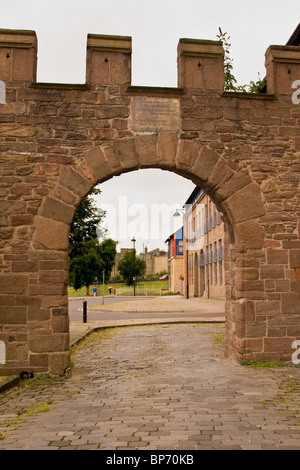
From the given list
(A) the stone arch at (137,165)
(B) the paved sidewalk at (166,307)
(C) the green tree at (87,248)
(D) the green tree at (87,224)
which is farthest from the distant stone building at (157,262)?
(A) the stone arch at (137,165)

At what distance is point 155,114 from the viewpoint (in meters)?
7.70

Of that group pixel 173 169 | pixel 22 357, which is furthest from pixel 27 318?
pixel 173 169

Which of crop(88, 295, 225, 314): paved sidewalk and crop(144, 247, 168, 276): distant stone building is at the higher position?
crop(144, 247, 168, 276): distant stone building

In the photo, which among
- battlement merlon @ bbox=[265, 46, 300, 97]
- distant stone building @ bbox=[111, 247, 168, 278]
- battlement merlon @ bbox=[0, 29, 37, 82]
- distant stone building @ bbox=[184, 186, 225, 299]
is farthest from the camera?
distant stone building @ bbox=[111, 247, 168, 278]

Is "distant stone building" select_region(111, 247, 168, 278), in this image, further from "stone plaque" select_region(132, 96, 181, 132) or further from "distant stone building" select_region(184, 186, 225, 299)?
"stone plaque" select_region(132, 96, 181, 132)

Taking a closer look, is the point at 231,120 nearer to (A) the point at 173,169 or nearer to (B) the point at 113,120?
(A) the point at 173,169

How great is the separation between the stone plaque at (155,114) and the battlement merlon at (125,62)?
0.39 meters

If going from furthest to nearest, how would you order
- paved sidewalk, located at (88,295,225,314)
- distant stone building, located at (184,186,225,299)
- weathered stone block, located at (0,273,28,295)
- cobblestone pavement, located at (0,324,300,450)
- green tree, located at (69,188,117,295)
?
distant stone building, located at (184,186,225,299)
green tree, located at (69,188,117,295)
paved sidewalk, located at (88,295,225,314)
weathered stone block, located at (0,273,28,295)
cobblestone pavement, located at (0,324,300,450)

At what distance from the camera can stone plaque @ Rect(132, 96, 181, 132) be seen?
25.0ft

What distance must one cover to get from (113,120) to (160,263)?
107 meters

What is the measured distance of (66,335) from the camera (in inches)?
275

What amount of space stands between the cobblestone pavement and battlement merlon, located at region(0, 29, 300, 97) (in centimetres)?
481

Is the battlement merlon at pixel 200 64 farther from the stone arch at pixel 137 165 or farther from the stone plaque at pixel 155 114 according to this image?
the stone plaque at pixel 155 114

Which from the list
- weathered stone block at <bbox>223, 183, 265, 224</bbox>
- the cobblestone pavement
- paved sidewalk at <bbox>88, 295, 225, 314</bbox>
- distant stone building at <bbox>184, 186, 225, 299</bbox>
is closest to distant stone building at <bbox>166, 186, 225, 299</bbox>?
distant stone building at <bbox>184, 186, 225, 299</bbox>
